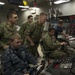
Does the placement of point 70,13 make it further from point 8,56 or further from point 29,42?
point 8,56

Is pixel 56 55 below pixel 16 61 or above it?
below

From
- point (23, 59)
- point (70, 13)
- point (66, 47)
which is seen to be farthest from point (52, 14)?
point (23, 59)

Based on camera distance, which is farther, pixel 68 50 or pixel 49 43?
pixel 68 50

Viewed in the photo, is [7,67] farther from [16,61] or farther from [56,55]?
[56,55]

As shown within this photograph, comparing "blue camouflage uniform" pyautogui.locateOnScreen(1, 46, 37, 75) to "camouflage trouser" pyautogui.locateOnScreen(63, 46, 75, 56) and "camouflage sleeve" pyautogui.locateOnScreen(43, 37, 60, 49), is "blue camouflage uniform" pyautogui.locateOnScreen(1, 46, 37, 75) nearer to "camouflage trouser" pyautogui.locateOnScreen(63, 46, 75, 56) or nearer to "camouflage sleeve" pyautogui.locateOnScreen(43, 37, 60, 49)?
"camouflage sleeve" pyautogui.locateOnScreen(43, 37, 60, 49)

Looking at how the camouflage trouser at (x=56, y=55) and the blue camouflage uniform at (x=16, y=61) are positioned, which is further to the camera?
the camouflage trouser at (x=56, y=55)

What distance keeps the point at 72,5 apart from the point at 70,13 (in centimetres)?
47

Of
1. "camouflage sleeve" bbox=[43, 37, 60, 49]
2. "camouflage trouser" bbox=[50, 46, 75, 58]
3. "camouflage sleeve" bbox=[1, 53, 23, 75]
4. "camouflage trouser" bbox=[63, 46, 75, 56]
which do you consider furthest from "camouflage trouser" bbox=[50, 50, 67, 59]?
"camouflage sleeve" bbox=[1, 53, 23, 75]

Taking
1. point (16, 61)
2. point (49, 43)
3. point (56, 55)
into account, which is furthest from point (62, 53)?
point (16, 61)

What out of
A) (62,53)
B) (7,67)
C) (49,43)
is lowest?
(62,53)

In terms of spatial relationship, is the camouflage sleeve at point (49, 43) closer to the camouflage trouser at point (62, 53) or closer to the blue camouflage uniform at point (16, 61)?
the camouflage trouser at point (62, 53)

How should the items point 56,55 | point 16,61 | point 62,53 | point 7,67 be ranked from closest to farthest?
point 7,67 < point 16,61 < point 56,55 < point 62,53

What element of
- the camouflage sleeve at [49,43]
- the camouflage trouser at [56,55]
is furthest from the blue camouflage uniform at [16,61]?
the camouflage sleeve at [49,43]

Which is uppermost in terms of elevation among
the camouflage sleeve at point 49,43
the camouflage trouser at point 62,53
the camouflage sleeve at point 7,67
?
the camouflage sleeve at point 7,67
